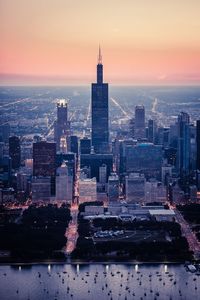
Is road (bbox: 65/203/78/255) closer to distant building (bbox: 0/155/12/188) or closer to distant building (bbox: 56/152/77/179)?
distant building (bbox: 0/155/12/188)

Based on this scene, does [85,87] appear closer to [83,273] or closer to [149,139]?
[149,139]

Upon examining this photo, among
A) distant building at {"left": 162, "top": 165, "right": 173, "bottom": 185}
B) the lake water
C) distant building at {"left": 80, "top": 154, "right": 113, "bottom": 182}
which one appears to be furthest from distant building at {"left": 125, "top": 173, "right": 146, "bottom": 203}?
the lake water

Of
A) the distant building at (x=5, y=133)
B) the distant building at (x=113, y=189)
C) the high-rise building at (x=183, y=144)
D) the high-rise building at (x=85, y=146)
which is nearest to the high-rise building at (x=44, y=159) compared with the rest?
the distant building at (x=5, y=133)

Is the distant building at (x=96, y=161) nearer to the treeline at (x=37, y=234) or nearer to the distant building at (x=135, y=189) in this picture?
the distant building at (x=135, y=189)

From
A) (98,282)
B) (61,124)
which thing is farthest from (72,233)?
(61,124)

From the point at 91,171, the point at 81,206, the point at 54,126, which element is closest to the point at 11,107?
the point at 81,206

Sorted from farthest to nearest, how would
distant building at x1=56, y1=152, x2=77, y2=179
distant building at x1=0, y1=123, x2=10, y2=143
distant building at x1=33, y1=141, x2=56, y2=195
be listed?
distant building at x1=56, y1=152, x2=77, y2=179 < distant building at x1=33, y1=141, x2=56, y2=195 < distant building at x1=0, y1=123, x2=10, y2=143

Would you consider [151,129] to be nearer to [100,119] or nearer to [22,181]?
[100,119]
